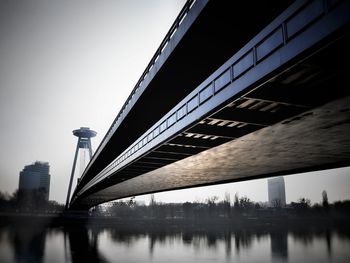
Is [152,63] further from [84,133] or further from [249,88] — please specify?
[84,133]

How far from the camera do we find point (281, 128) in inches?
575

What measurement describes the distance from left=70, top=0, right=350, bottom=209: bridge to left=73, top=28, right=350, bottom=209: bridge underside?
42 millimetres

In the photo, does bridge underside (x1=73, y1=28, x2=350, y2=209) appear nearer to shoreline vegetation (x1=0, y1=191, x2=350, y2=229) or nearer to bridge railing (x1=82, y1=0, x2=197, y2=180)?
Result: bridge railing (x1=82, y1=0, x2=197, y2=180)

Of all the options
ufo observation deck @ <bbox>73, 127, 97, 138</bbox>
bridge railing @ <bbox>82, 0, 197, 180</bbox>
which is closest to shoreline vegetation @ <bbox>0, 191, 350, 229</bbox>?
ufo observation deck @ <bbox>73, 127, 97, 138</bbox>

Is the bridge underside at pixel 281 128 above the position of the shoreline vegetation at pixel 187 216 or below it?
above

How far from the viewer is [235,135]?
16609 mm

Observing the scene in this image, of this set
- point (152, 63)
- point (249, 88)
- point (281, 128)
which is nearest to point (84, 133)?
point (152, 63)

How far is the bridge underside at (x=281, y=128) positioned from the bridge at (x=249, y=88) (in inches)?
1.7

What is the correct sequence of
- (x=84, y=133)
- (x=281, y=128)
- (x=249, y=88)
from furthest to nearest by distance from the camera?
(x=84, y=133)
(x=281, y=128)
(x=249, y=88)

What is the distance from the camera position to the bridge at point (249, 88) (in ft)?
25.9

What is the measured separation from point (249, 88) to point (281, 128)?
5785mm

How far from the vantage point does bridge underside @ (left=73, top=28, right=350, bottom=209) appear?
923 centimetres

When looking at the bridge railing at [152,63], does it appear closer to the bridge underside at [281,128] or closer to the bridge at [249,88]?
the bridge at [249,88]

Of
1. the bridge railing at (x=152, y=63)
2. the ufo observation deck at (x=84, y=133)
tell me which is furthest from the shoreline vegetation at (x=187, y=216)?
the bridge railing at (x=152, y=63)
